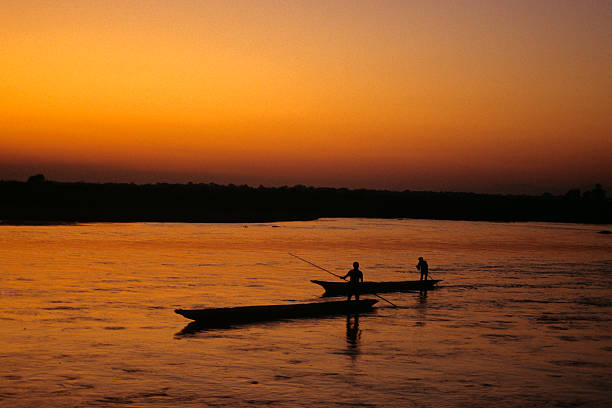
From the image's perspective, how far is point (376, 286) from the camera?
3275 cm

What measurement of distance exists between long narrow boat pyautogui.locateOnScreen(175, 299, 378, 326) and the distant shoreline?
63532 mm

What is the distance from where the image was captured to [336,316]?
2636 cm

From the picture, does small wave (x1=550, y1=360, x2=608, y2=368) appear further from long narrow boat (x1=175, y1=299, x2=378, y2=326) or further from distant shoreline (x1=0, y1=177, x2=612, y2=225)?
distant shoreline (x1=0, y1=177, x2=612, y2=225)

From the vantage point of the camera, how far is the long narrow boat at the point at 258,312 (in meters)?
23.0

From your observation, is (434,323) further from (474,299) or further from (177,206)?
(177,206)

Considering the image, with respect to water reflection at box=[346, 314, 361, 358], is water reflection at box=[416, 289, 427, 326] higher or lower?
higher

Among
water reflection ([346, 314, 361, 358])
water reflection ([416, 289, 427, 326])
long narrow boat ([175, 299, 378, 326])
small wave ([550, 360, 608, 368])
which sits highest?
long narrow boat ([175, 299, 378, 326])

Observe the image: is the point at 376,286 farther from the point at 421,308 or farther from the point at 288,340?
the point at 288,340

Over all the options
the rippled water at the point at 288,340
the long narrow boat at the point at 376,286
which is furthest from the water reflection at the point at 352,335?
the long narrow boat at the point at 376,286

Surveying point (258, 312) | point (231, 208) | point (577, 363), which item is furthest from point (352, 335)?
point (231, 208)

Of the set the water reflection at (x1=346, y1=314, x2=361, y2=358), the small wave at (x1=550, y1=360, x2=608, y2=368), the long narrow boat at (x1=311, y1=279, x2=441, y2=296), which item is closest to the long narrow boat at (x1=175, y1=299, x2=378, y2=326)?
the water reflection at (x1=346, y1=314, x2=361, y2=358)

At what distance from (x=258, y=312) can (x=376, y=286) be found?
9.75 m

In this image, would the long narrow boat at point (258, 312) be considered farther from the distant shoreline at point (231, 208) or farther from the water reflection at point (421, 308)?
the distant shoreline at point (231, 208)

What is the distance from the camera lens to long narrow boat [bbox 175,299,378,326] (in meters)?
23.0
